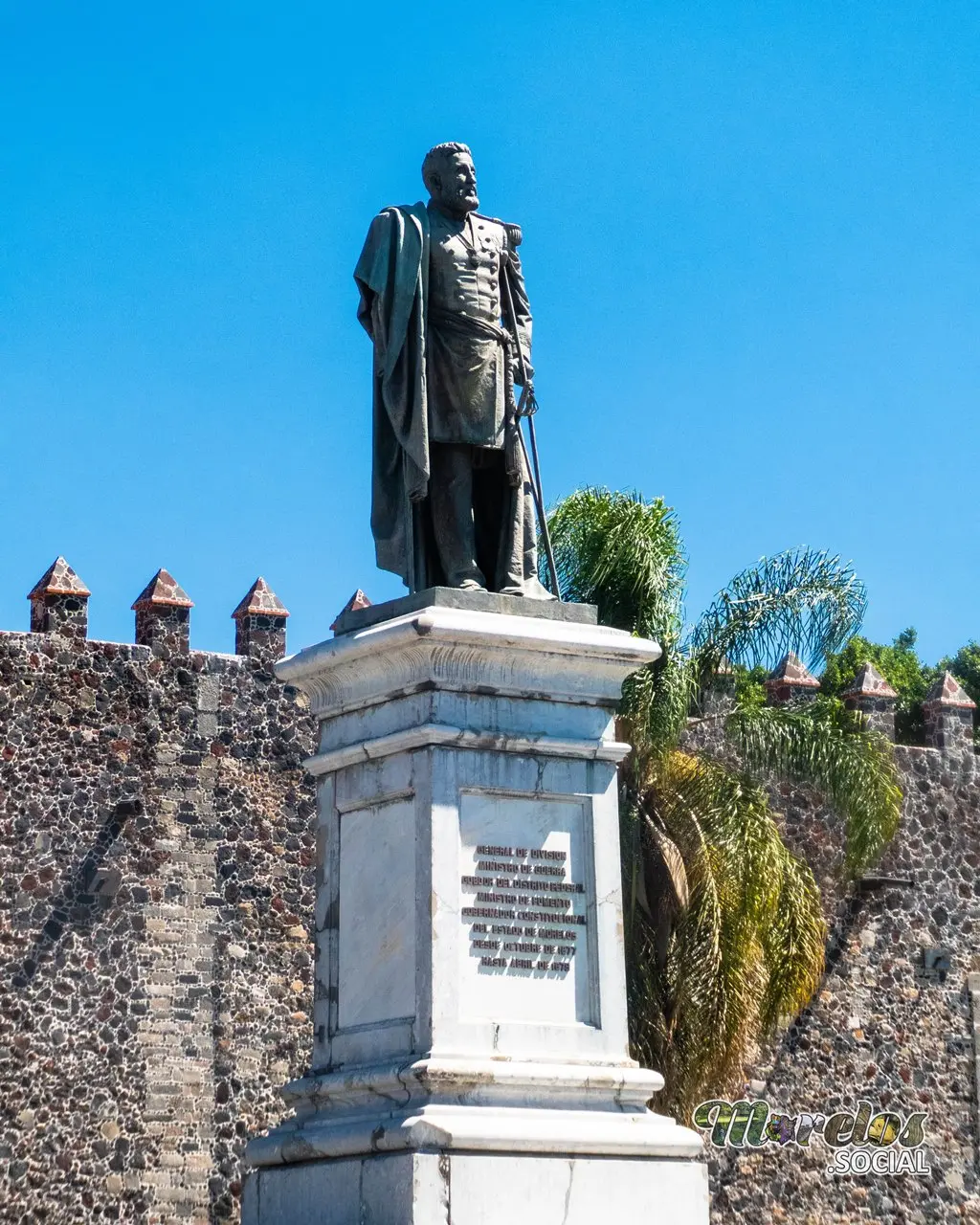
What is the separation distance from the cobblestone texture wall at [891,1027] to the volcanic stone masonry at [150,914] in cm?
43

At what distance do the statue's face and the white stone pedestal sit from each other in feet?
5.78

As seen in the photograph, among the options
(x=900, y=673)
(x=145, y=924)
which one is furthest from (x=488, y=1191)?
(x=900, y=673)

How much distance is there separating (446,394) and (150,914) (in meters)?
9.52

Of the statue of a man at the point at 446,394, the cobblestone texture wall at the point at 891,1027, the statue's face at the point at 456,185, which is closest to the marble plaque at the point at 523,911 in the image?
the statue of a man at the point at 446,394

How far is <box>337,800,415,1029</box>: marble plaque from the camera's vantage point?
7555 millimetres

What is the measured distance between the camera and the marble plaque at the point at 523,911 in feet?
24.6

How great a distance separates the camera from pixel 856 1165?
20.4m

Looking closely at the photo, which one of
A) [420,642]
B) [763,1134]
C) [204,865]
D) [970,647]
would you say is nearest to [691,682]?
[204,865]

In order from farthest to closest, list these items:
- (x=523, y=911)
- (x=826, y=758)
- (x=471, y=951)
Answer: (x=826, y=758)
(x=523, y=911)
(x=471, y=951)

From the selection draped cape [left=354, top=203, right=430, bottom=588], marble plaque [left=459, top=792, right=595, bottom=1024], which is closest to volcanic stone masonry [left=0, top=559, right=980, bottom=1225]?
draped cape [left=354, top=203, right=430, bottom=588]

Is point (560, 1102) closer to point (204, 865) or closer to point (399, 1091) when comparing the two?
point (399, 1091)

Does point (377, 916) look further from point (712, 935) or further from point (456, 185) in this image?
point (712, 935)

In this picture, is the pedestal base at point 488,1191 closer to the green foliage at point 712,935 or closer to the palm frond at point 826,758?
the green foliage at point 712,935

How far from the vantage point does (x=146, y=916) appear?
55.9 feet
